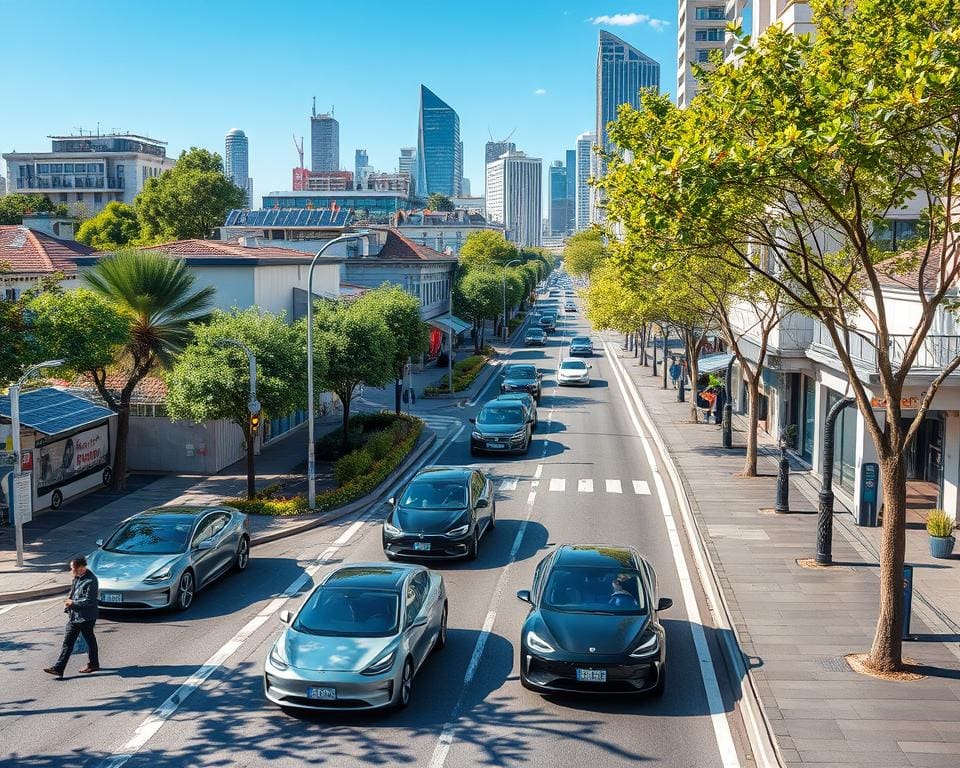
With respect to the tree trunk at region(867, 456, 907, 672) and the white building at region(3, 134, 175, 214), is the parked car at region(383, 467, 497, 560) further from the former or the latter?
the white building at region(3, 134, 175, 214)

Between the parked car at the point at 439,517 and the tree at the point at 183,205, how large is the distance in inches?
3372

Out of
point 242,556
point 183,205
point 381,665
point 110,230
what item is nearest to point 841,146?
point 381,665

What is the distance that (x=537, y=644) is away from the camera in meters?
13.0

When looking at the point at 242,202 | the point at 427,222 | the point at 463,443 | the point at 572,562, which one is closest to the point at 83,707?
the point at 572,562

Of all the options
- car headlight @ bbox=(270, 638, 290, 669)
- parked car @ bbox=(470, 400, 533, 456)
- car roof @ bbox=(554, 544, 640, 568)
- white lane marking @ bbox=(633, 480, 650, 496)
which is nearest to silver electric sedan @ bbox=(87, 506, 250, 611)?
car headlight @ bbox=(270, 638, 290, 669)

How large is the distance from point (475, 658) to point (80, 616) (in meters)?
5.66

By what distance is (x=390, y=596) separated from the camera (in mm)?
13727

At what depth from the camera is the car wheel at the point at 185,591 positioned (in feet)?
55.8

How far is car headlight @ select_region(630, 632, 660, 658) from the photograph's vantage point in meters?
12.8

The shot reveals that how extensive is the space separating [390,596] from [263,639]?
10.0 feet

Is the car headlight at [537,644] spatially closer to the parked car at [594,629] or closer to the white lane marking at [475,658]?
the parked car at [594,629]

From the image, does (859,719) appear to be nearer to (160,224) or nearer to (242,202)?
(160,224)

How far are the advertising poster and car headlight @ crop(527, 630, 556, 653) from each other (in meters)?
17.1

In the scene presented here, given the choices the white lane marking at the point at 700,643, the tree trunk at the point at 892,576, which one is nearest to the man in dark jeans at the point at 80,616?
the white lane marking at the point at 700,643
